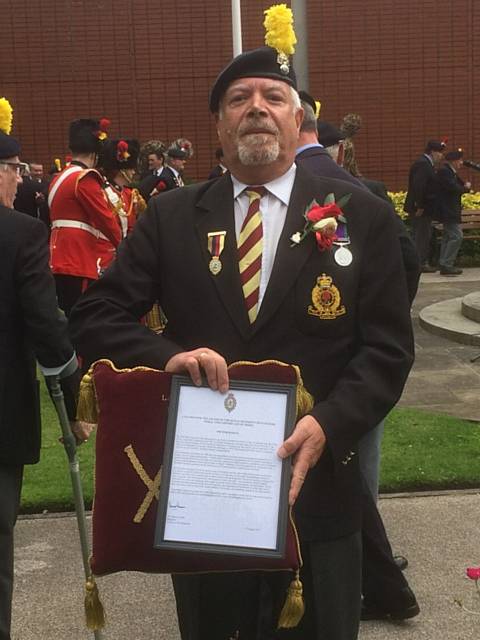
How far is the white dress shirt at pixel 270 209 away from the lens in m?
2.51

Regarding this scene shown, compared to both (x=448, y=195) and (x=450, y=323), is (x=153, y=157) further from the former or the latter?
(x=448, y=195)

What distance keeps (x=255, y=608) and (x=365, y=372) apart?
2.40 ft

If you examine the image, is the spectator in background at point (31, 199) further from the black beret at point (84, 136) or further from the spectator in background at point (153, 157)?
the black beret at point (84, 136)

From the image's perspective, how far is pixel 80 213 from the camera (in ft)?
22.8

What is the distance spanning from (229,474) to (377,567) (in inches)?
70.9

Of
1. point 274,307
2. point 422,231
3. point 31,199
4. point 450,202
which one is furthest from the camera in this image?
point 422,231

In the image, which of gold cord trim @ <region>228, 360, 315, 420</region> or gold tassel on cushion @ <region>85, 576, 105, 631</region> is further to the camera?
gold tassel on cushion @ <region>85, 576, 105, 631</region>

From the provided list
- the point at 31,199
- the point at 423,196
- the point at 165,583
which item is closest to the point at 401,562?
the point at 165,583

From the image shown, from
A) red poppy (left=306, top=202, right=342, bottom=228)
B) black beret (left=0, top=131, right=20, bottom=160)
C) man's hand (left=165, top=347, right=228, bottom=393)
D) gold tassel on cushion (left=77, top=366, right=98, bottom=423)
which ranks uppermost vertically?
black beret (left=0, top=131, right=20, bottom=160)

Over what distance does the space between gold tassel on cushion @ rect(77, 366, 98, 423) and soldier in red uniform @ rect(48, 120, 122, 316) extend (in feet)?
15.0

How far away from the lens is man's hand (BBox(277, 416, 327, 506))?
7.23 ft

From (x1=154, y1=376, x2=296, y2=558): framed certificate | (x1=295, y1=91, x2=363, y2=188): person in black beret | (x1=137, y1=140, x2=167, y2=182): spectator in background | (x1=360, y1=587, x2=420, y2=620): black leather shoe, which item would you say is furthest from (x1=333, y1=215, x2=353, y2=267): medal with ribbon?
(x1=137, y1=140, x2=167, y2=182): spectator in background

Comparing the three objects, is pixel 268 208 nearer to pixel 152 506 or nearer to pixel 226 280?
pixel 226 280

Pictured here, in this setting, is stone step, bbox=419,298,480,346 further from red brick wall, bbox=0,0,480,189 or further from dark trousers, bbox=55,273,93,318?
red brick wall, bbox=0,0,480,189
